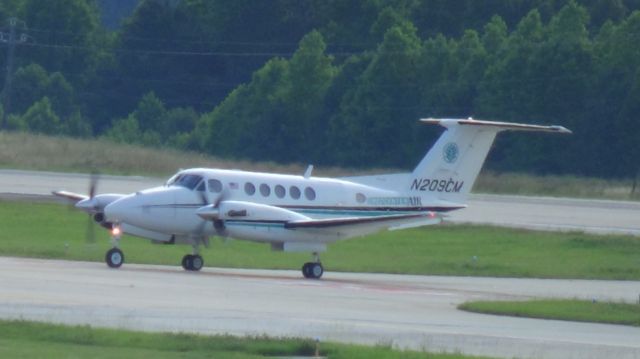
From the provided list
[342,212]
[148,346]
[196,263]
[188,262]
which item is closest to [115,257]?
[188,262]

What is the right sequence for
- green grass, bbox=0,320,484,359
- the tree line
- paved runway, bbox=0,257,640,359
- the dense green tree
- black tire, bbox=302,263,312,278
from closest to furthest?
green grass, bbox=0,320,484,359
paved runway, bbox=0,257,640,359
black tire, bbox=302,263,312,278
the tree line
the dense green tree

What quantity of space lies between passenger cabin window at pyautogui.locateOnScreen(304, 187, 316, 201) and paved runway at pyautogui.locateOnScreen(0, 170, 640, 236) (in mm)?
13663

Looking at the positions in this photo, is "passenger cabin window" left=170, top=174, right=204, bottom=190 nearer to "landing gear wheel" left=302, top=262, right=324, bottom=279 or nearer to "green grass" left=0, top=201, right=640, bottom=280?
"green grass" left=0, top=201, right=640, bottom=280

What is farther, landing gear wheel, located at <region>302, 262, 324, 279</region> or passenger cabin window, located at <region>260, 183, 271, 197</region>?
passenger cabin window, located at <region>260, 183, 271, 197</region>

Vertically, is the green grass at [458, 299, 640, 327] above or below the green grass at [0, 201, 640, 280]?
below

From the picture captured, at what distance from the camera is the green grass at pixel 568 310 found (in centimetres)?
2377

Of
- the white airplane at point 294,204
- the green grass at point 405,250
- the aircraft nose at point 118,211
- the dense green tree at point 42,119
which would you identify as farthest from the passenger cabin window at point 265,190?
the dense green tree at point 42,119

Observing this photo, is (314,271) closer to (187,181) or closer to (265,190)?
(265,190)

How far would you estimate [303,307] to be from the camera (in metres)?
23.5

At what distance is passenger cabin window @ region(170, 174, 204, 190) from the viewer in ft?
103

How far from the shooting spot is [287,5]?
105875mm

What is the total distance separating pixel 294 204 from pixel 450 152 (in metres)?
4.06

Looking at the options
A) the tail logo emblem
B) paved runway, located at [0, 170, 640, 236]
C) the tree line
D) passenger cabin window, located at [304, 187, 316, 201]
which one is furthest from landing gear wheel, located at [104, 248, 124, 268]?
the tree line

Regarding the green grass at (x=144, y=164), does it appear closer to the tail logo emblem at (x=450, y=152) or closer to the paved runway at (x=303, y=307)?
the tail logo emblem at (x=450, y=152)
